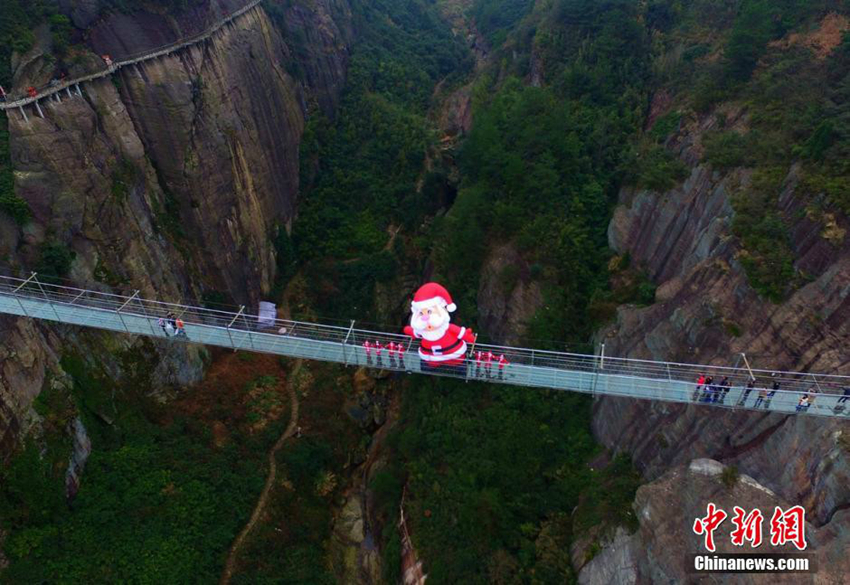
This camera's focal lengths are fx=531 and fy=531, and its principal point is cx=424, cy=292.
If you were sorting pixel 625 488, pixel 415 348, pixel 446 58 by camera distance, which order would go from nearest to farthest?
pixel 625 488 → pixel 415 348 → pixel 446 58

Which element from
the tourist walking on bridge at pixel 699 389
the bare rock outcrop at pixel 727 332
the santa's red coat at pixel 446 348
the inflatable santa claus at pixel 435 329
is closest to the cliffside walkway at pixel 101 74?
the inflatable santa claus at pixel 435 329

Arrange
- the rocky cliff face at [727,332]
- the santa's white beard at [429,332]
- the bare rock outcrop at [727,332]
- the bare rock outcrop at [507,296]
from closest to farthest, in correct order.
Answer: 1. the rocky cliff face at [727,332]
2. the bare rock outcrop at [727,332]
3. the santa's white beard at [429,332]
4. the bare rock outcrop at [507,296]

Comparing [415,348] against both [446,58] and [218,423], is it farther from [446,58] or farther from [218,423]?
[446,58]

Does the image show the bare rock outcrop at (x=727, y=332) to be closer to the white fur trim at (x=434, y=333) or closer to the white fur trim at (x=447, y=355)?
the white fur trim at (x=447, y=355)

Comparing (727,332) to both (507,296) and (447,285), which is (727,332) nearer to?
(507,296)

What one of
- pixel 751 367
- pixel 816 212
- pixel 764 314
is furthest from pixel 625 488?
pixel 816 212

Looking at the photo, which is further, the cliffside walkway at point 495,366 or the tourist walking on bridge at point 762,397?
the cliffside walkway at point 495,366
